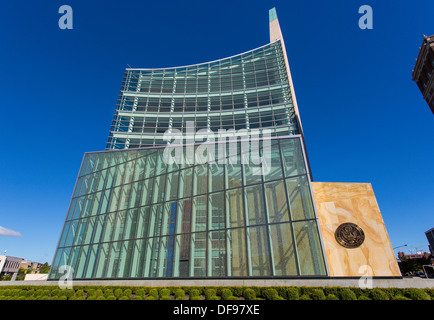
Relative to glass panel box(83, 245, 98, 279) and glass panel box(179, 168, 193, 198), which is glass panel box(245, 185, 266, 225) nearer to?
glass panel box(179, 168, 193, 198)

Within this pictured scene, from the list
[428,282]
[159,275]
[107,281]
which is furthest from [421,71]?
[107,281]

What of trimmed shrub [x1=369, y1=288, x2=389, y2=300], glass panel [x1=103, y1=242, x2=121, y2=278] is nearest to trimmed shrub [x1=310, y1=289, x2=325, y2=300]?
trimmed shrub [x1=369, y1=288, x2=389, y2=300]

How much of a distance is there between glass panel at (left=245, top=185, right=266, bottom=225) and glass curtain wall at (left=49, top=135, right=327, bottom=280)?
75mm

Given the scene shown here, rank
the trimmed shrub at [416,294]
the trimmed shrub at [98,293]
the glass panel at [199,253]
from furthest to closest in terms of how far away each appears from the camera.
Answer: the glass panel at [199,253] → the trimmed shrub at [98,293] → the trimmed shrub at [416,294]

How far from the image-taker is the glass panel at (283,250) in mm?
15147

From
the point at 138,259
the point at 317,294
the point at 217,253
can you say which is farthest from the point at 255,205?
the point at 138,259

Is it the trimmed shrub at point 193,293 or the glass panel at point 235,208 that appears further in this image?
the glass panel at point 235,208

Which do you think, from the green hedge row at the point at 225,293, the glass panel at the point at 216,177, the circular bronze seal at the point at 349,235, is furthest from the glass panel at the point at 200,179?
the circular bronze seal at the point at 349,235

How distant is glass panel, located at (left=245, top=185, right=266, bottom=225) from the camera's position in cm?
1738

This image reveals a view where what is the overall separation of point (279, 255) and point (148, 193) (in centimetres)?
1488

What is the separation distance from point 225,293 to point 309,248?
6.01 meters

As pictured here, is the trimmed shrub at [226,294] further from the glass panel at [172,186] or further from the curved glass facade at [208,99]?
the curved glass facade at [208,99]

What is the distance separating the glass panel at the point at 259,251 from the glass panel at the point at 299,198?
98.7 inches
